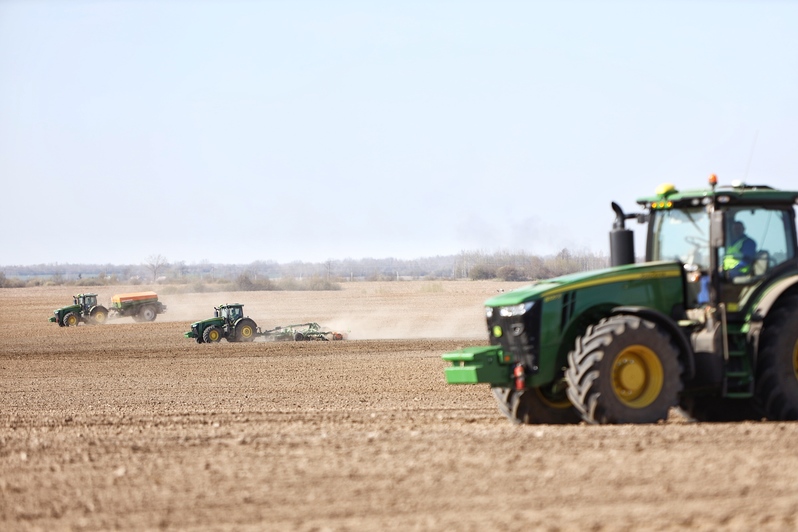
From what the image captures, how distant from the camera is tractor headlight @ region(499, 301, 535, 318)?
10766 mm

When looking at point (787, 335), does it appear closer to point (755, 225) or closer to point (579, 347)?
point (755, 225)

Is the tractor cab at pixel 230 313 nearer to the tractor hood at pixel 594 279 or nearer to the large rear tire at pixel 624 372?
the tractor hood at pixel 594 279

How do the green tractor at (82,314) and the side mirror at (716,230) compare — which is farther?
the green tractor at (82,314)

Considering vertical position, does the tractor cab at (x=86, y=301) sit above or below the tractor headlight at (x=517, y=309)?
below

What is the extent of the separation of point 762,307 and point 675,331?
38.8 inches

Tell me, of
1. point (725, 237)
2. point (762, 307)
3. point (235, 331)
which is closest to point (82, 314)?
point (235, 331)

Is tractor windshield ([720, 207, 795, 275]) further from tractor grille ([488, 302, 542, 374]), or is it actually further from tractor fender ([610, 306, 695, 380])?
tractor grille ([488, 302, 542, 374])

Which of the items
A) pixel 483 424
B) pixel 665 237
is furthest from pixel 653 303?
pixel 483 424

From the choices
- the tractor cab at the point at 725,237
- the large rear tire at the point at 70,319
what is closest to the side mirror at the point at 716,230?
the tractor cab at the point at 725,237

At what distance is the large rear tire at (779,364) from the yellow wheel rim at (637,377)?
117 centimetres

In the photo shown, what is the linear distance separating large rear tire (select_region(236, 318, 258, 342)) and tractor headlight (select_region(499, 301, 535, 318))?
29930 millimetres

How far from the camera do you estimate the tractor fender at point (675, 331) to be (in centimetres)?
1062

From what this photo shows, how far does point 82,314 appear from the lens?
173ft

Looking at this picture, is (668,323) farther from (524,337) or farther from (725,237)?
(524,337)
